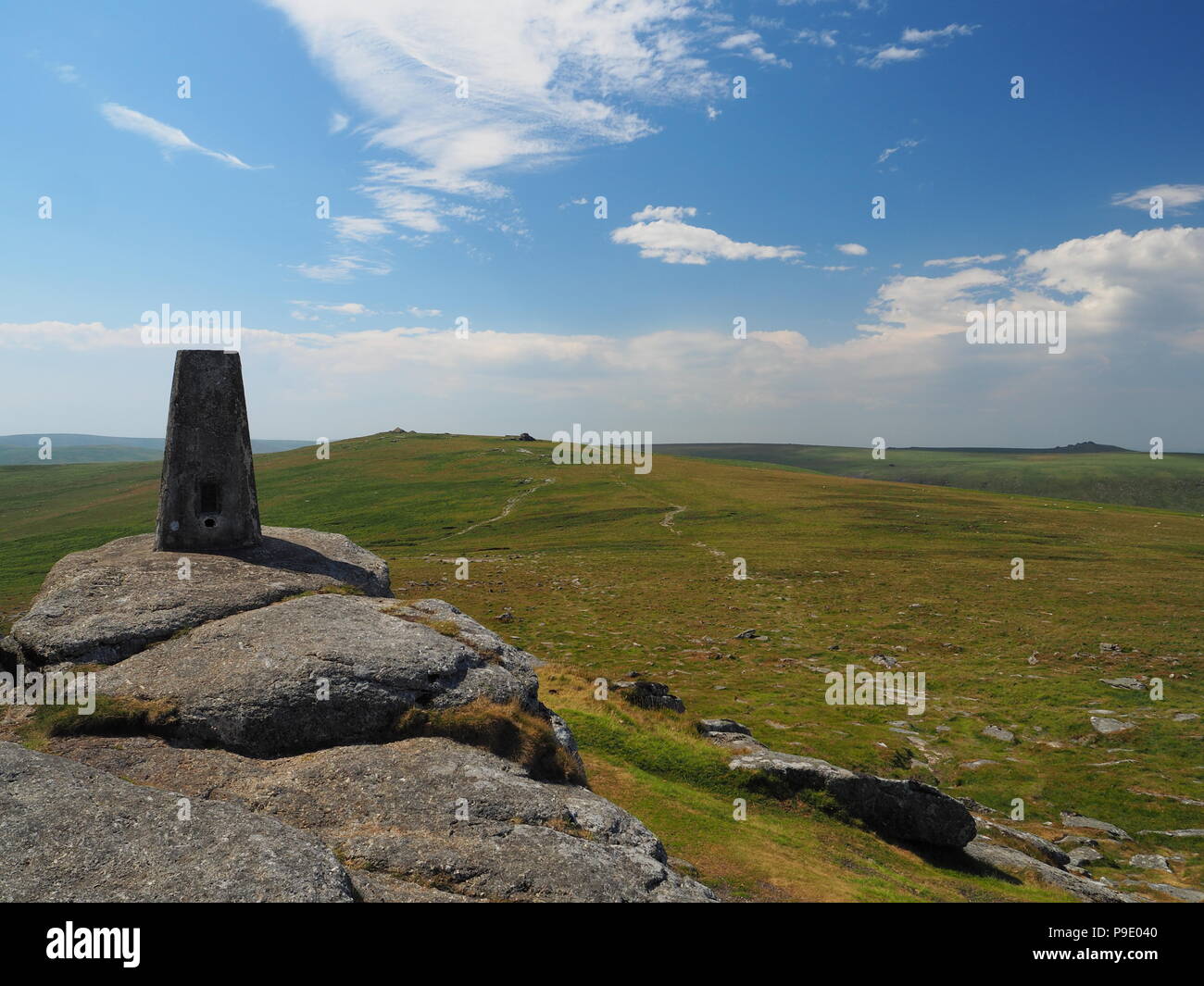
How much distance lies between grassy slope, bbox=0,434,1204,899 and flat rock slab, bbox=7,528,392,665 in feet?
34.4

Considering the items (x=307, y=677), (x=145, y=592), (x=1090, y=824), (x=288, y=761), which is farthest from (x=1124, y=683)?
(x=145, y=592)

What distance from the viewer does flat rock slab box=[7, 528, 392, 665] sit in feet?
52.9

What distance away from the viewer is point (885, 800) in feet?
65.4

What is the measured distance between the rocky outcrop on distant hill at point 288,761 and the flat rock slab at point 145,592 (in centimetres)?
8

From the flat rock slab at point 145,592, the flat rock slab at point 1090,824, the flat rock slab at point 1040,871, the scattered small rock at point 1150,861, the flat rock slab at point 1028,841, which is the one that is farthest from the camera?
the flat rock slab at point 1090,824

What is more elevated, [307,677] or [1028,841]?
[307,677]

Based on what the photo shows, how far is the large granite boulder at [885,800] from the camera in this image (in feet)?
63.2

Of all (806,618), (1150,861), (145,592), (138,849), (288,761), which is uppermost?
(145,592)

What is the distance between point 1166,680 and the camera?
110ft

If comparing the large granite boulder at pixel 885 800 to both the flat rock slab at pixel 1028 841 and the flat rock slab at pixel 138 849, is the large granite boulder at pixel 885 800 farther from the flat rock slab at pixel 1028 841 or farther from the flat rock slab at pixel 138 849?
the flat rock slab at pixel 138 849

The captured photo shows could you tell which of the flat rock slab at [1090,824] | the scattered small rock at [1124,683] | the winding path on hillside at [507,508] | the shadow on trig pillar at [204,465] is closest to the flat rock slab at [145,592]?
the shadow on trig pillar at [204,465]

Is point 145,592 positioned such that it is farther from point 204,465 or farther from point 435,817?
point 435,817

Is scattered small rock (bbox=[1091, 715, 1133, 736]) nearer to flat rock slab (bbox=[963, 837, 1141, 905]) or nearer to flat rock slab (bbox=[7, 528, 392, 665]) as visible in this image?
flat rock slab (bbox=[963, 837, 1141, 905])

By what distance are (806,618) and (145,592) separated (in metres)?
40.3
